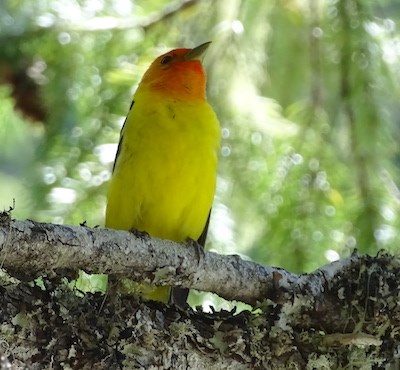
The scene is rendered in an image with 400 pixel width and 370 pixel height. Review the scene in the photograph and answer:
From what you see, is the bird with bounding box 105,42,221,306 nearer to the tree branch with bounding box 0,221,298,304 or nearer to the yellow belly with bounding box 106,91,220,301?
the yellow belly with bounding box 106,91,220,301

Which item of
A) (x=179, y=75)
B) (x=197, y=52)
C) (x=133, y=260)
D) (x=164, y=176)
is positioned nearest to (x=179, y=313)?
(x=133, y=260)

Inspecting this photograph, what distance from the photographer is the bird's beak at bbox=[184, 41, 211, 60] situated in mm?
2586

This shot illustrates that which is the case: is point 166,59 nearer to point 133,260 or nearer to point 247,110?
point 247,110

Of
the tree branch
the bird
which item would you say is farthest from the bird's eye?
the tree branch

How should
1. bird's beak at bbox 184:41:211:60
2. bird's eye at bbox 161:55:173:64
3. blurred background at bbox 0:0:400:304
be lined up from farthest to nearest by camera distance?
bird's eye at bbox 161:55:173:64 < bird's beak at bbox 184:41:211:60 < blurred background at bbox 0:0:400:304

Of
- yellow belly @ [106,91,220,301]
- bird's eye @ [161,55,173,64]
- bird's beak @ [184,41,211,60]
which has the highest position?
bird's beak @ [184,41,211,60]

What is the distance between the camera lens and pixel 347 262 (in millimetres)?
1767

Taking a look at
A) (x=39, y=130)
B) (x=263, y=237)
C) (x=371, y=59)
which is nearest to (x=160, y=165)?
(x=263, y=237)

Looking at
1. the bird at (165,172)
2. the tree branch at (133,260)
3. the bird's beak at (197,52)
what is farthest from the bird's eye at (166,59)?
the tree branch at (133,260)

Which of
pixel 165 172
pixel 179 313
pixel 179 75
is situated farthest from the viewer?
pixel 179 75

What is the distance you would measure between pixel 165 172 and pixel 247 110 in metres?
0.40

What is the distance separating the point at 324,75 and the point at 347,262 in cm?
101

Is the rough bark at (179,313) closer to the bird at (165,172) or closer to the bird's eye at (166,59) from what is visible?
the bird at (165,172)

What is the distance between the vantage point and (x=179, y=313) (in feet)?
5.27
